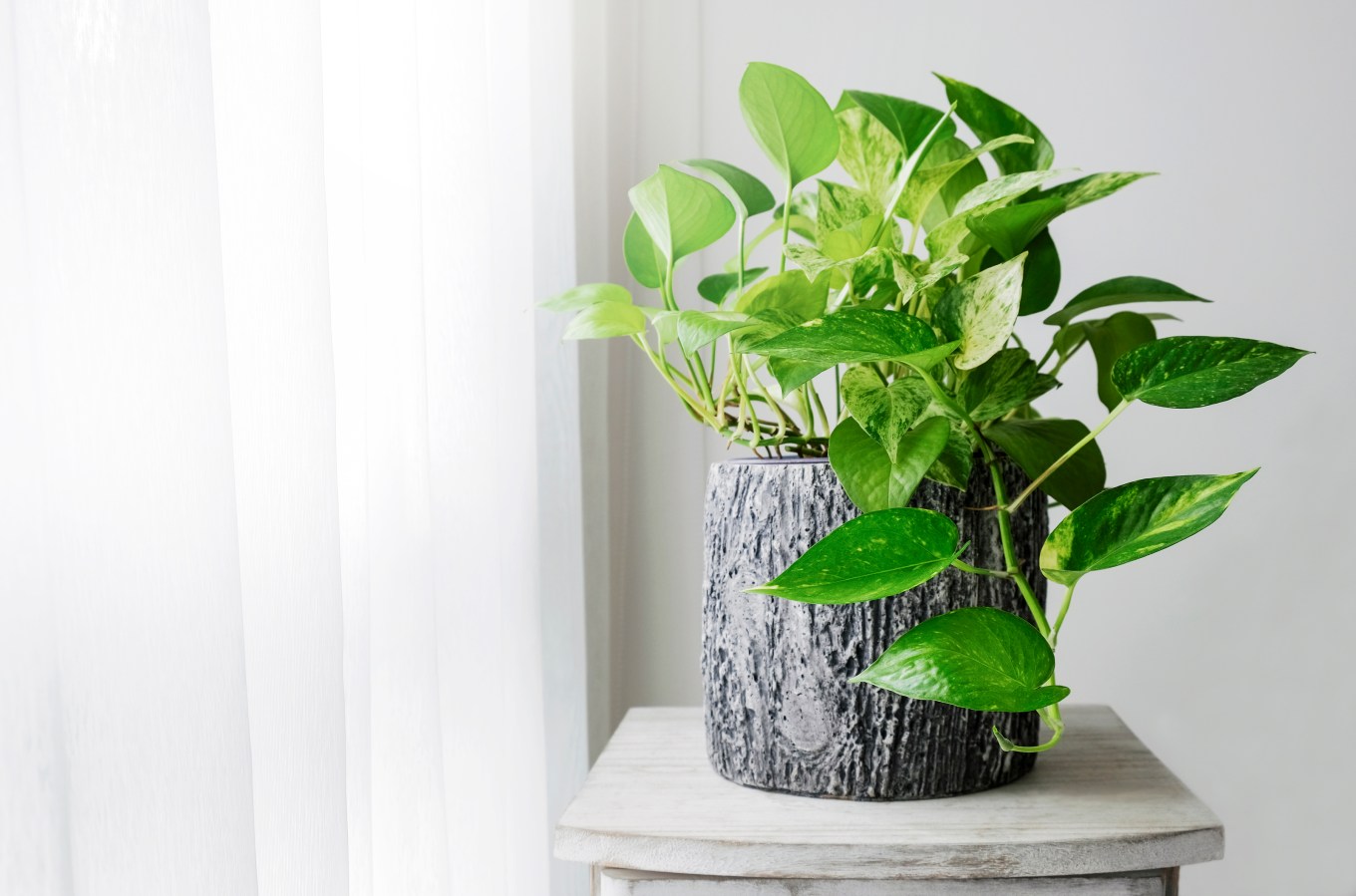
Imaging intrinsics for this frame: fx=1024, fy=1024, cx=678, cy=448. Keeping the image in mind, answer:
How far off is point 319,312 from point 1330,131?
116cm

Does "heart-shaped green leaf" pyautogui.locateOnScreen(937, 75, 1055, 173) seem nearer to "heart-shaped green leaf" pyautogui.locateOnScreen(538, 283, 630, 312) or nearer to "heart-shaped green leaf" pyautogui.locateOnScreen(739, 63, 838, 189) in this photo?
"heart-shaped green leaf" pyautogui.locateOnScreen(739, 63, 838, 189)

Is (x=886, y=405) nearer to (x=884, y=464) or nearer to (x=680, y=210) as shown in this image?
(x=884, y=464)

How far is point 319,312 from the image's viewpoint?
491 millimetres

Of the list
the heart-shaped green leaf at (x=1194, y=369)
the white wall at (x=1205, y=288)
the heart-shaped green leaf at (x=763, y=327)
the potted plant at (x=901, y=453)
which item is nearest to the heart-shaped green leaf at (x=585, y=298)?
the potted plant at (x=901, y=453)

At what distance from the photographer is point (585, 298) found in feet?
2.23

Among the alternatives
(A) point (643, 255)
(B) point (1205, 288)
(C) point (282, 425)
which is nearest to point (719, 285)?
(A) point (643, 255)

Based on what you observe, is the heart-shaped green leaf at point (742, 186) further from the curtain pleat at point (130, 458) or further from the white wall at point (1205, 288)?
the white wall at point (1205, 288)

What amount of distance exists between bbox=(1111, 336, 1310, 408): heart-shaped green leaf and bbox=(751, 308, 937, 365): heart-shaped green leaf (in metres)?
0.12

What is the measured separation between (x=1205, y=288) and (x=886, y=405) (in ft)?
2.66

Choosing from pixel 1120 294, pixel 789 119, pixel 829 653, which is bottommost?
pixel 829 653

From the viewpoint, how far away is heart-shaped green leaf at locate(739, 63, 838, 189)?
1.98 feet

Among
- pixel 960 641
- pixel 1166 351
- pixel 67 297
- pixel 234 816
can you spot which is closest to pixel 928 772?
pixel 960 641

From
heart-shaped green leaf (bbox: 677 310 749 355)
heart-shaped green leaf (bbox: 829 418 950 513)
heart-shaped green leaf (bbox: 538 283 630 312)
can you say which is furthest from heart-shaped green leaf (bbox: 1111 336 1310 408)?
heart-shaped green leaf (bbox: 538 283 630 312)

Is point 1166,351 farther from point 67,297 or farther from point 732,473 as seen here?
point 67,297
